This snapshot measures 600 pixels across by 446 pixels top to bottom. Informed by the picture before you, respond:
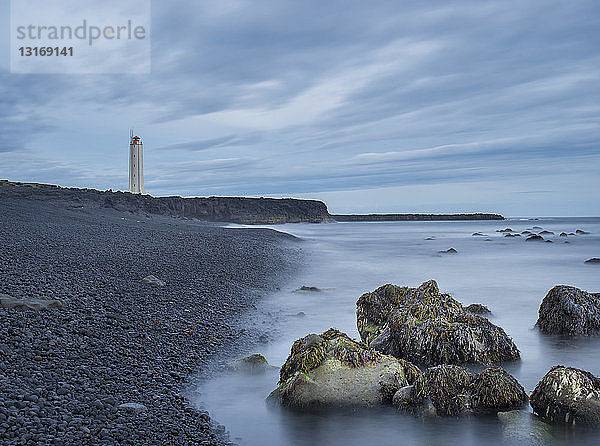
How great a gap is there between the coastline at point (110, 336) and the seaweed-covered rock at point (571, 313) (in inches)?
168

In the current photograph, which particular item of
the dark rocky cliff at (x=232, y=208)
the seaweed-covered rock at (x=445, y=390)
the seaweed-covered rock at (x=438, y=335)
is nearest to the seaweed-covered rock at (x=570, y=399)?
the seaweed-covered rock at (x=445, y=390)

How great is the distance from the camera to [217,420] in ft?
13.5

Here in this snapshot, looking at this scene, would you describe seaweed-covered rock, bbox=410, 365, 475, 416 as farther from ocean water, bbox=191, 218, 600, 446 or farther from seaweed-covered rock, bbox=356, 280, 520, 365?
seaweed-covered rock, bbox=356, 280, 520, 365

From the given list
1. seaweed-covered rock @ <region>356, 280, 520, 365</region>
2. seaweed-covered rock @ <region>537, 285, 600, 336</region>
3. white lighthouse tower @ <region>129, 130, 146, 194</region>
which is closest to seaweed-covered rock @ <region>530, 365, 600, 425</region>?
seaweed-covered rock @ <region>356, 280, 520, 365</region>

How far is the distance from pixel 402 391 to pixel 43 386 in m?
2.85

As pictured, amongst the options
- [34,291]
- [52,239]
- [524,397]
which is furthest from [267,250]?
[524,397]

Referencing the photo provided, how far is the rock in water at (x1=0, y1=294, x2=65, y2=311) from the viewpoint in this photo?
5711 millimetres

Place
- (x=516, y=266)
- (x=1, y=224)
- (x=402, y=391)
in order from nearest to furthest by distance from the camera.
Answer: (x=402, y=391) → (x=1, y=224) → (x=516, y=266)

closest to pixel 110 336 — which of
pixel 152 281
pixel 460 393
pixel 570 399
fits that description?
pixel 152 281

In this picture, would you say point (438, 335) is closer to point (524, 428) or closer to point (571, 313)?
point (524, 428)

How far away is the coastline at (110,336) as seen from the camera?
358cm

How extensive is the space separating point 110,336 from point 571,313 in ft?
19.5

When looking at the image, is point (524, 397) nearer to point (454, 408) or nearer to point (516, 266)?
point (454, 408)

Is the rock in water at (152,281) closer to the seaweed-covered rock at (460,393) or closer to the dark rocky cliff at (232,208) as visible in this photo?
the seaweed-covered rock at (460,393)
